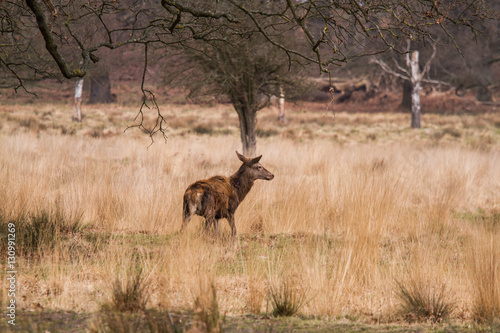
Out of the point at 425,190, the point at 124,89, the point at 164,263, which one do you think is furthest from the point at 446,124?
the point at 124,89

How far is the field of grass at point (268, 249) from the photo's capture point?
430 centimetres

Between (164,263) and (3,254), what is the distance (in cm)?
210

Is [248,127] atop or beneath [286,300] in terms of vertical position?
atop

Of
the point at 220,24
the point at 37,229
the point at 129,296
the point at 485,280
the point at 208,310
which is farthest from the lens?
the point at 220,24

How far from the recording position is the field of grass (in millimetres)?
4297

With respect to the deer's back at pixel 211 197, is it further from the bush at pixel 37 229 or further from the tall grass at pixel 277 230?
the bush at pixel 37 229

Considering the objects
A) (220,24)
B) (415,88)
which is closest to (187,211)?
(220,24)

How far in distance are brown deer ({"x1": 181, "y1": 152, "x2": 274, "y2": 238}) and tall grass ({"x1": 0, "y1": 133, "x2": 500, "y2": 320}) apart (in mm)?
315

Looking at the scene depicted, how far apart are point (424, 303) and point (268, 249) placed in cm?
261

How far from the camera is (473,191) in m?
11.0

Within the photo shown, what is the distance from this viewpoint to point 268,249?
6.69 m

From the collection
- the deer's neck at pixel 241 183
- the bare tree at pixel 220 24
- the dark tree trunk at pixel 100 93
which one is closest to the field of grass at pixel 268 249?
the deer's neck at pixel 241 183

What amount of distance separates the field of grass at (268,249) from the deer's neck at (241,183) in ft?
2.00

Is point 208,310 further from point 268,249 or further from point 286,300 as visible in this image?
point 268,249
